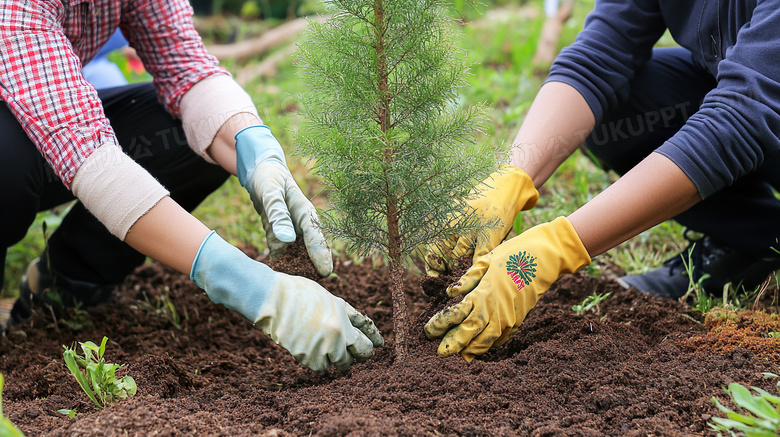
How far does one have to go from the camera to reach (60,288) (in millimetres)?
2516

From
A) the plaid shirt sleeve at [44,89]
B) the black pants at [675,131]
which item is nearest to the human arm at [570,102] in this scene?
the black pants at [675,131]

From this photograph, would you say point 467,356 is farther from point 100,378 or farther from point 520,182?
point 100,378

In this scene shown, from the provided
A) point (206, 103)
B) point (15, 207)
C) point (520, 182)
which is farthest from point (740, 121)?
point (15, 207)

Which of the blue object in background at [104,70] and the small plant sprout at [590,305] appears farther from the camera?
the blue object in background at [104,70]

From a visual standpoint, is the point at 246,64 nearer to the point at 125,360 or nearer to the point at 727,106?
the point at 125,360

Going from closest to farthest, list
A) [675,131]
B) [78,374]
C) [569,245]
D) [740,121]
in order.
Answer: [78,374] → [740,121] → [569,245] → [675,131]

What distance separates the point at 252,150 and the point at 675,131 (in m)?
1.63

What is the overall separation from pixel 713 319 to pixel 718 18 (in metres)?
0.99

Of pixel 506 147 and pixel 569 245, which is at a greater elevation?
Answer: pixel 506 147

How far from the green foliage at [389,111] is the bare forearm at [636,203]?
0.37 m

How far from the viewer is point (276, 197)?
73.9 inches

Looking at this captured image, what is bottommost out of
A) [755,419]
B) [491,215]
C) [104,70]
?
[104,70]

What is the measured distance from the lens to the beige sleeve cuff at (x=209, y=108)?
2.18m

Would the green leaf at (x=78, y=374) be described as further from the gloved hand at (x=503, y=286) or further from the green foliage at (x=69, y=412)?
the gloved hand at (x=503, y=286)
